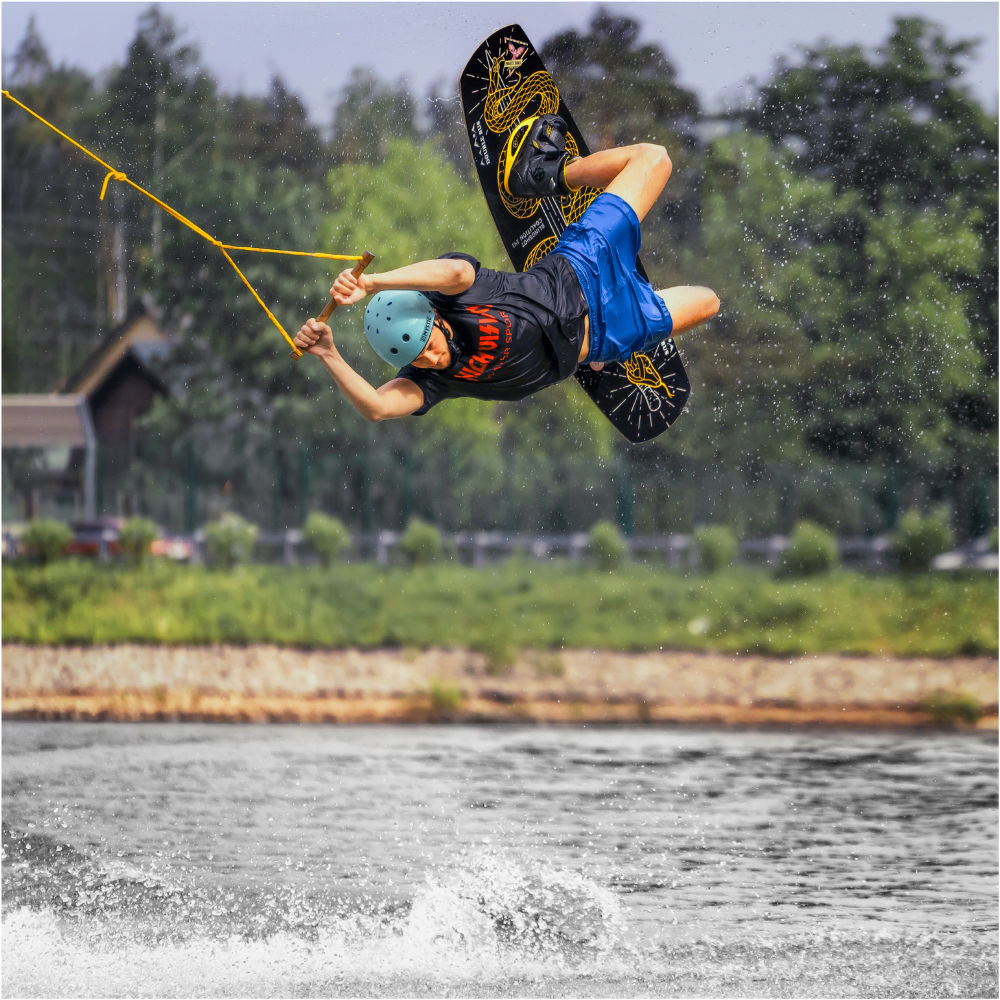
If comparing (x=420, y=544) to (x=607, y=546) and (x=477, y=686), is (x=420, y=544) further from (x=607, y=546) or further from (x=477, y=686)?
(x=607, y=546)

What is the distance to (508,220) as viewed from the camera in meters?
5.68

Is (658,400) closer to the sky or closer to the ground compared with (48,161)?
closer to the ground

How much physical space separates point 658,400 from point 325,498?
1100 centimetres

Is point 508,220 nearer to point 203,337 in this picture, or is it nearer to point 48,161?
point 203,337

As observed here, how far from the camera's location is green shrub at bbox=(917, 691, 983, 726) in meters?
16.0

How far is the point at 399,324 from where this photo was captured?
4.36 meters

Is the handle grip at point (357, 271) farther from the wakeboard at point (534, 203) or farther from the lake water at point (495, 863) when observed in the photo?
the lake water at point (495, 863)

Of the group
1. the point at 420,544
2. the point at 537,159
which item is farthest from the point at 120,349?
the point at 537,159

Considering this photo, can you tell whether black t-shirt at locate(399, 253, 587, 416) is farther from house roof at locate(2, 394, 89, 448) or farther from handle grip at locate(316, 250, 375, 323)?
house roof at locate(2, 394, 89, 448)

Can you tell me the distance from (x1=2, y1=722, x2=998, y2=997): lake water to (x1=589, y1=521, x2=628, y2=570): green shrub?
2.07 meters

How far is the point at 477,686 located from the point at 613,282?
11991 millimetres

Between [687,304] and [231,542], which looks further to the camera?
[231,542]

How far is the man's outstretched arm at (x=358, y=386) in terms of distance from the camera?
13.4ft

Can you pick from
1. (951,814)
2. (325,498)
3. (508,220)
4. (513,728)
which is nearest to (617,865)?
(951,814)
